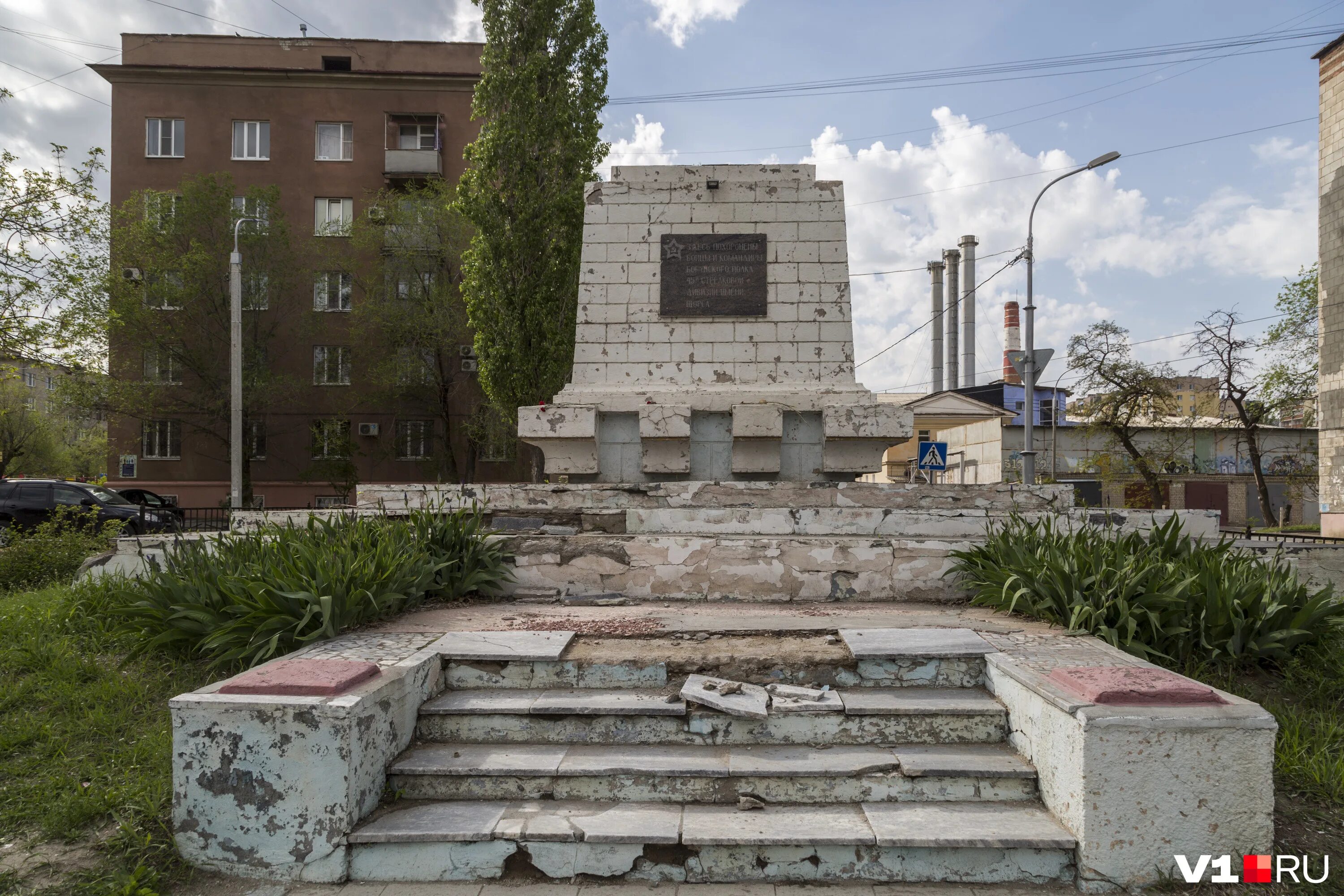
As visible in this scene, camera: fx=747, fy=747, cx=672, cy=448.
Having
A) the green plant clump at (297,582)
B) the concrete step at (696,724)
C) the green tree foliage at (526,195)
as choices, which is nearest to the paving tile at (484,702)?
the concrete step at (696,724)

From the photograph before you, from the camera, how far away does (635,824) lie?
2.95 m

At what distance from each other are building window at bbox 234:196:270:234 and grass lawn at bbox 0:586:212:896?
71.9 feet

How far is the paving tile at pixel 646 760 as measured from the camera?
316 centimetres

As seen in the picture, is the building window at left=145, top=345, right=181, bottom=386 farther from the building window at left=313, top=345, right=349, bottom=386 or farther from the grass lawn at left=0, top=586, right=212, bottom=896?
the grass lawn at left=0, top=586, right=212, bottom=896

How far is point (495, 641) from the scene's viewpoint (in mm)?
4027

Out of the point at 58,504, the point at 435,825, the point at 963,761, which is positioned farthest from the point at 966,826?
the point at 58,504

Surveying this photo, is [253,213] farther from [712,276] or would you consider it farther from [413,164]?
[712,276]

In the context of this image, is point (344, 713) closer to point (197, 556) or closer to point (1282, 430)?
point (197, 556)

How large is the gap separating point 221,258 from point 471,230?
778 cm

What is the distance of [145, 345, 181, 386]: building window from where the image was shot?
2317cm

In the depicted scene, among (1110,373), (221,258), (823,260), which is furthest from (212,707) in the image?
(1110,373)

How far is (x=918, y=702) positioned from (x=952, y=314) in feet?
137

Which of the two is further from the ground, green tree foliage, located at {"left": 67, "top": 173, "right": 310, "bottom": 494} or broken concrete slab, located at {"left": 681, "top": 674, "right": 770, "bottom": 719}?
green tree foliage, located at {"left": 67, "top": 173, "right": 310, "bottom": 494}

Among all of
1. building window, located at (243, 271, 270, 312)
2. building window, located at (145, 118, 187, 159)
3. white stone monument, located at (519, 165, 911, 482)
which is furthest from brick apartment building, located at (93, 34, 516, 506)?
white stone monument, located at (519, 165, 911, 482)
